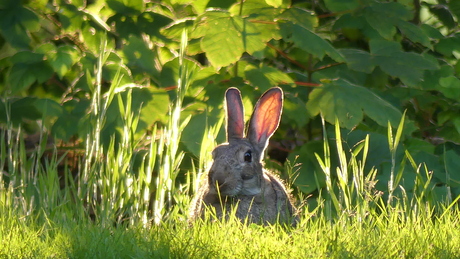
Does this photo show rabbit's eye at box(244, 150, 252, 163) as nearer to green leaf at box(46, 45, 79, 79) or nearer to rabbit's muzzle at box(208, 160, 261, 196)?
rabbit's muzzle at box(208, 160, 261, 196)


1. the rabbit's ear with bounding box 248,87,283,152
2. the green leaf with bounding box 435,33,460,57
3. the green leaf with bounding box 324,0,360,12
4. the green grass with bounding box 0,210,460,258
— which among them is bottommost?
the green grass with bounding box 0,210,460,258

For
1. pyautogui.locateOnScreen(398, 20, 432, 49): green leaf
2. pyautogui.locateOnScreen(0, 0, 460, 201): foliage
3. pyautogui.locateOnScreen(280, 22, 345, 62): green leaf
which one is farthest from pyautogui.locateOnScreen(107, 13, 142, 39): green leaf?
pyautogui.locateOnScreen(398, 20, 432, 49): green leaf

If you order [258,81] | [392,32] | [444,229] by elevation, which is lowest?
[444,229]

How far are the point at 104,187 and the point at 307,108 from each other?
5.13ft

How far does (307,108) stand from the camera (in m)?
4.64

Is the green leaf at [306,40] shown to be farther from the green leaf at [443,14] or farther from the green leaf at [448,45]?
the green leaf at [443,14]

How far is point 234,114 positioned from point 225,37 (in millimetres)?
474

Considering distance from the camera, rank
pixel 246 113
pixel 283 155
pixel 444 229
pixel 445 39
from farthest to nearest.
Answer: pixel 283 155 → pixel 445 39 → pixel 246 113 → pixel 444 229

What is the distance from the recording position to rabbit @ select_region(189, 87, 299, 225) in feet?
12.4

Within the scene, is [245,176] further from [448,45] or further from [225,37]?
[448,45]

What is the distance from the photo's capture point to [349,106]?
14.6 feet

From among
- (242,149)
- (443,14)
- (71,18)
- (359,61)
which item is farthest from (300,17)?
(443,14)

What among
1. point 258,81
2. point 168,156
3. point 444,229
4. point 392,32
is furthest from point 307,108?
point 444,229

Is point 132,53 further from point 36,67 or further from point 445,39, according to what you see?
point 445,39
